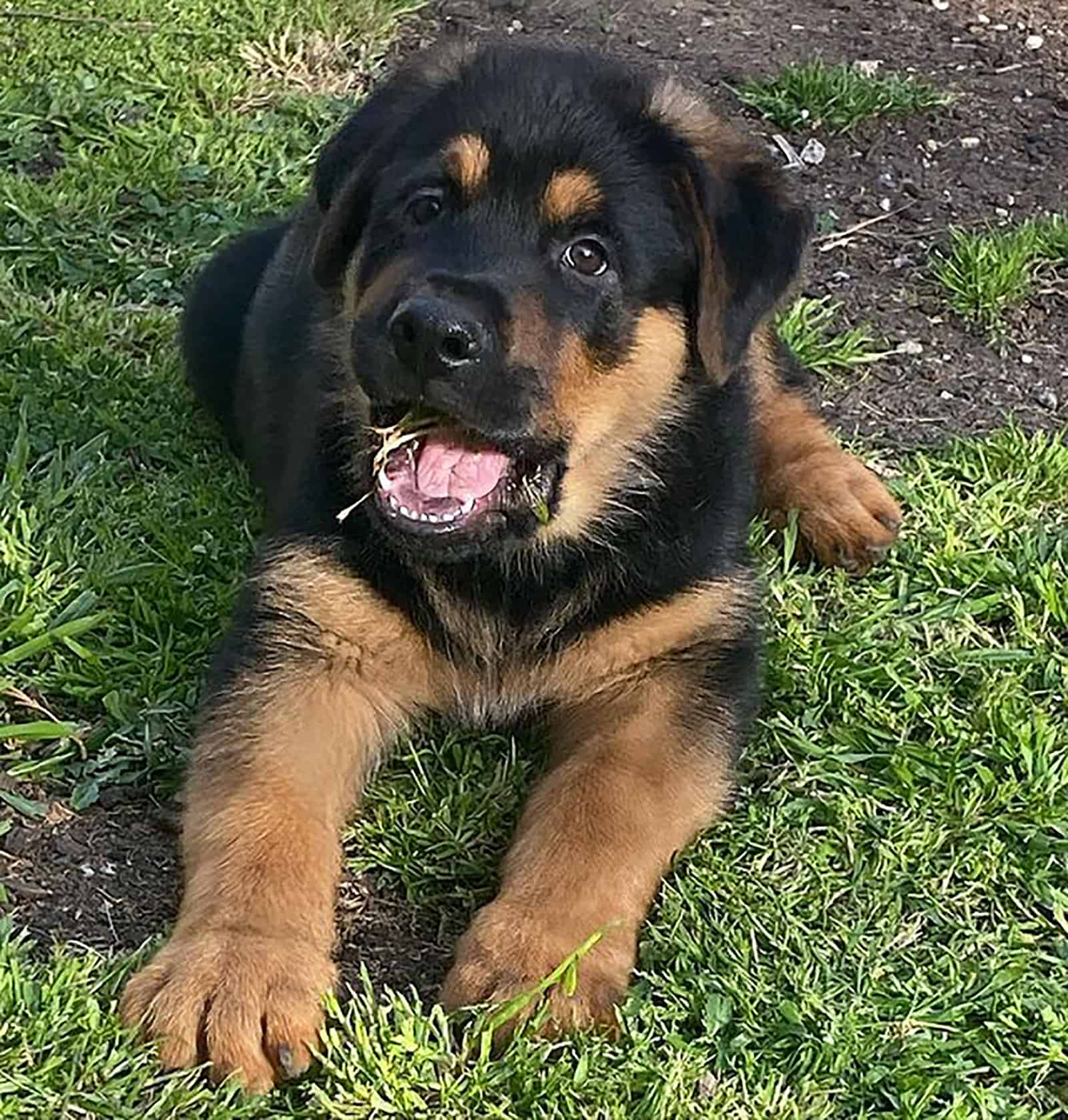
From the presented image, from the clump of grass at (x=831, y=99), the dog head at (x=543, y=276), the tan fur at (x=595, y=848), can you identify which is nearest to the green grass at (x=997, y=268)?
the clump of grass at (x=831, y=99)

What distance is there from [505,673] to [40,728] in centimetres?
85

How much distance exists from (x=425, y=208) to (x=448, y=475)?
1.65ft

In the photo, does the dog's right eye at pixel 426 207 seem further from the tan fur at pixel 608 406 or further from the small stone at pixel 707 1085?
the small stone at pixel 707 1085

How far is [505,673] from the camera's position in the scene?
3.25 meters

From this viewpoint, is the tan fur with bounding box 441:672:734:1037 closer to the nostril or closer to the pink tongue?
the pink tongue

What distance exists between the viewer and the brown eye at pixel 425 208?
10.3 ft

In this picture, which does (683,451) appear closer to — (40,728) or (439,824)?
(439,824)

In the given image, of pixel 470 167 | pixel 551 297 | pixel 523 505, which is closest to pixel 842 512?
pixel 523 505

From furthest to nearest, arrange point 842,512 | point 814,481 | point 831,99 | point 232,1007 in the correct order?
point 831,99
point 814,481
point 842,512
point 232,1007

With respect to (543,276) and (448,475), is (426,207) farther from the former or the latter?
(448,475)

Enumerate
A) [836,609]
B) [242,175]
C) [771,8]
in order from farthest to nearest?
[771,8]
[242,175]
[836,609]

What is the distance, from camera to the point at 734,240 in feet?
10.2

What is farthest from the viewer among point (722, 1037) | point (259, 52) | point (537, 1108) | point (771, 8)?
point (771, 8)

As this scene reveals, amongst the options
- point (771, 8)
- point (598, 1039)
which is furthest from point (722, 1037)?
point (771, 8)
